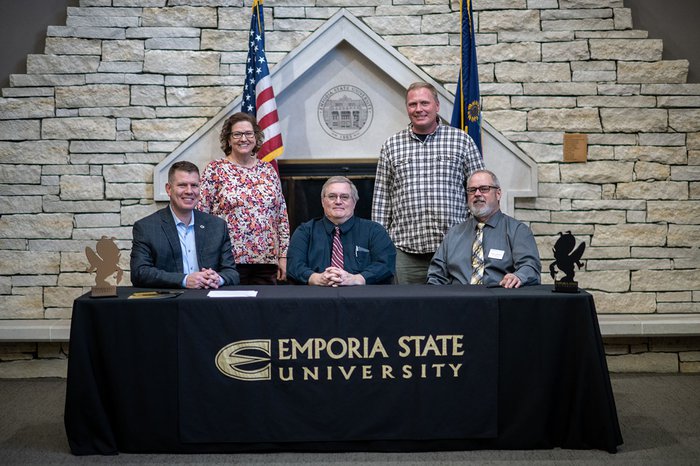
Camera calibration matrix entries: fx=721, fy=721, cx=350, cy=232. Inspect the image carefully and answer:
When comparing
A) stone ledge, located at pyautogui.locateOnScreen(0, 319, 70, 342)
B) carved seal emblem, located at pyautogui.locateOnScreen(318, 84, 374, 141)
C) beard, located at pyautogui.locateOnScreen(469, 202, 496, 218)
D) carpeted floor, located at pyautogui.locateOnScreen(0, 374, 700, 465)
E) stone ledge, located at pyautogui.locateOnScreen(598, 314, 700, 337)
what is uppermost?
carved seal emblem, located at pyautogui.locateOnScreen(318, 84, 374, 141)

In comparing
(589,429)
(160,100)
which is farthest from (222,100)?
(589,429)

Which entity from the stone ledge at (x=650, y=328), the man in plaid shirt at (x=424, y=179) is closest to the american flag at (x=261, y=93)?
the man in plaid shirt at (x=424, y=179)

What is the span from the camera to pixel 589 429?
2949mm

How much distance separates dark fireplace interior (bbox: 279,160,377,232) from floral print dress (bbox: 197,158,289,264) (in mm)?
872

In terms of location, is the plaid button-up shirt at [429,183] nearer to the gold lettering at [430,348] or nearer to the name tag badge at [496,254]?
the name tag badge at [496,254]

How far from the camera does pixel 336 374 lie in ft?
9.55

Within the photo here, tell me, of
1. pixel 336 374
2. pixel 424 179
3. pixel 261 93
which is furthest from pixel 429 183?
pixel 336 374

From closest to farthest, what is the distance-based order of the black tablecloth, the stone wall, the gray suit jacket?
the black tablecloth < the gray suit jacket < the stone wall

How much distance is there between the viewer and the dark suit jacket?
10.7 ft

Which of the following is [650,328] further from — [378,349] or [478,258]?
[378,349]

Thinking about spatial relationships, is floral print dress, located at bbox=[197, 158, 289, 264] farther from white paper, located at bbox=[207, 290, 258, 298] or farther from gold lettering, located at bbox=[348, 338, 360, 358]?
gold lettering, located at bbox=[348, 338, 360, 358]

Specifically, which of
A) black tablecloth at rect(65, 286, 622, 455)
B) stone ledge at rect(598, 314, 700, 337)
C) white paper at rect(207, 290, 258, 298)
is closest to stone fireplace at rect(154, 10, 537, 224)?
stone ledge at rect(598, 314, 700, 337)

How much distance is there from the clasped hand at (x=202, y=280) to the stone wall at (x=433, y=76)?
1665 mm

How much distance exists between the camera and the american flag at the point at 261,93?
4480 millimetres
